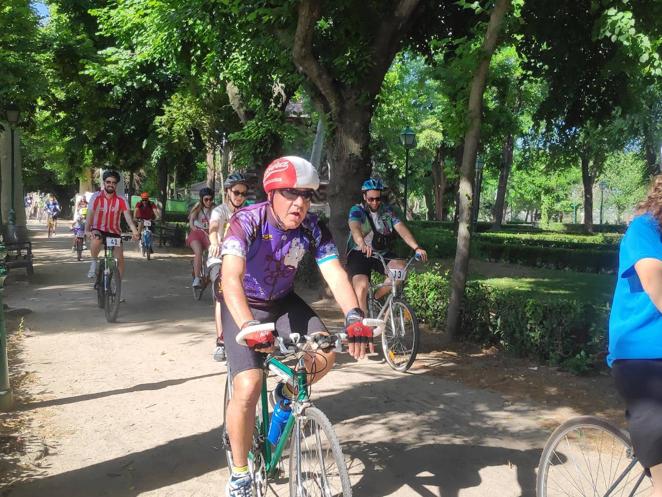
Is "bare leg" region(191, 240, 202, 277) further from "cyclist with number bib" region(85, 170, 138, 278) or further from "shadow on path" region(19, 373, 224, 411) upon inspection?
"shadow on path" region(19, 373, 224, 411)

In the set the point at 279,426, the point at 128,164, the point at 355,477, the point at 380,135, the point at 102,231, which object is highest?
the point at 380,135

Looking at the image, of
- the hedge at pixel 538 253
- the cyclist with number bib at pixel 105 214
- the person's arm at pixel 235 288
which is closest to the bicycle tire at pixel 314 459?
the person's arm at pixel 235 288

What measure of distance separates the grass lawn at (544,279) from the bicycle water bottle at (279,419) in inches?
380

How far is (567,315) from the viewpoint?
6.69 meters

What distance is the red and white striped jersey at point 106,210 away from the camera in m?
9.37

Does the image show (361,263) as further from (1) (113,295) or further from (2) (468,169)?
(1) (113,295)

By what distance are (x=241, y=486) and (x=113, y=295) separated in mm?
6627

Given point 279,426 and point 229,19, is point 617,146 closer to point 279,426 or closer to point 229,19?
point 229,19

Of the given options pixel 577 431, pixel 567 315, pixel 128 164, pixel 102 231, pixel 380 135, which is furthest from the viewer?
pixel 380 135

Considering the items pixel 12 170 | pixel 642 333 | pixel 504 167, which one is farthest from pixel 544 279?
pixel 504 167

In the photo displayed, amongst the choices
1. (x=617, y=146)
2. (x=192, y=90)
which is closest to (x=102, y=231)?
(x=192, y=90)

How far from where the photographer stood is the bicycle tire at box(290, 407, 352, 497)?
2.75 metres

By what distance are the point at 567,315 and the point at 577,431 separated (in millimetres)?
4031

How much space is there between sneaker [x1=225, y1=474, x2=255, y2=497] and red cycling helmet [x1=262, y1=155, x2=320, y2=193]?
147 centimetres
